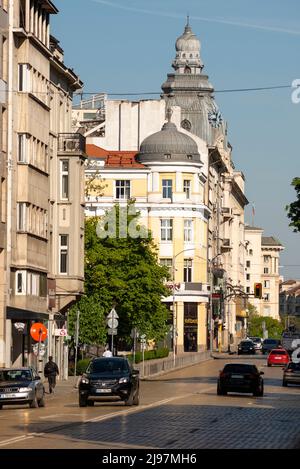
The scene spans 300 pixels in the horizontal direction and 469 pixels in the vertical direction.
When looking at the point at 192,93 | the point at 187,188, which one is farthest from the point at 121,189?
the point at 192,93

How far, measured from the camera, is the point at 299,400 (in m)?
55.8

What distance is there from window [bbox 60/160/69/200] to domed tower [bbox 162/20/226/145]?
7696 centimetres

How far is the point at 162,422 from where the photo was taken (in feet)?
122

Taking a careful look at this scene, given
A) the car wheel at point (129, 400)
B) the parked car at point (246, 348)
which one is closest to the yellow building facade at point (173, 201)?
the parked car at point (246, 348)

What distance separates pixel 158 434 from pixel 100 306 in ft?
193

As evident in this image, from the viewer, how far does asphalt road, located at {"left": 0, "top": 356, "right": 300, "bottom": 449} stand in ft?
96.5

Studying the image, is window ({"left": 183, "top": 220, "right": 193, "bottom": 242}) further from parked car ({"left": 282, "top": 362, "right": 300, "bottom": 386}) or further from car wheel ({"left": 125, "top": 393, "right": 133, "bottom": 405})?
car wheel ({"left": 125, "top": 393, "right": 133, "bottom": 405})

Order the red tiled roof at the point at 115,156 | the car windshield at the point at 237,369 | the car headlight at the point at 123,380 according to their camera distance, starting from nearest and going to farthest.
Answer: the car headlight at the point at 123,380
the car windshield at the point at 237,369
the red tiled roof at the point at 115,156

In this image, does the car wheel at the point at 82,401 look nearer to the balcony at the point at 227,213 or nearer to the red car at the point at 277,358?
the red car at the point at 277,358

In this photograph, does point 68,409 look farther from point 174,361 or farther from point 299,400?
point 174,361

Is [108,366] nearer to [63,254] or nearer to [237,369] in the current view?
[237,369]

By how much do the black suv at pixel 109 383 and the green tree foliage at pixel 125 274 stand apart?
46769 mm

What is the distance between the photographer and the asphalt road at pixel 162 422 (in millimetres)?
29422
